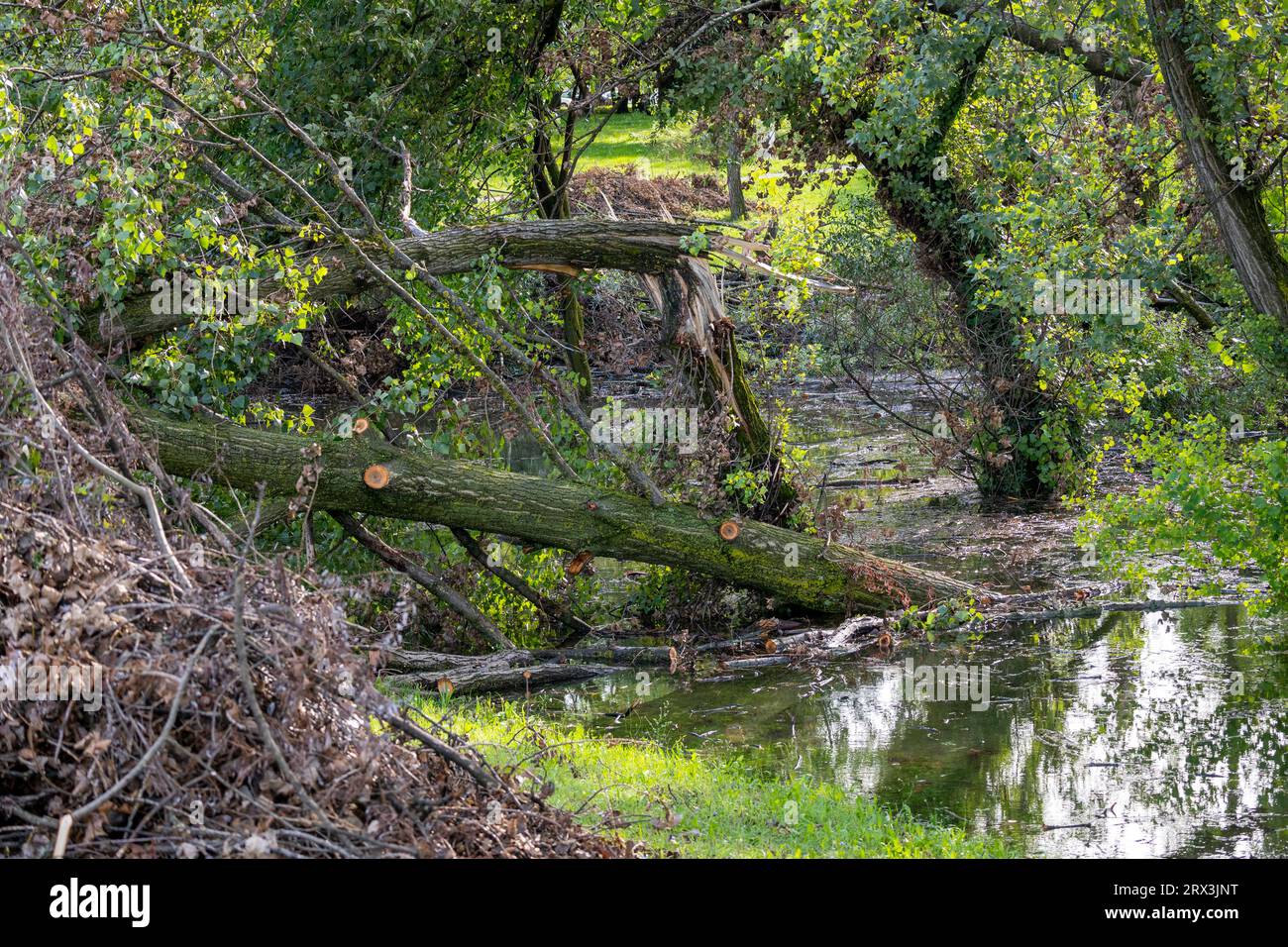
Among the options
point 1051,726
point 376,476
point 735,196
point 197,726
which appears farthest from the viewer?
point 735,196

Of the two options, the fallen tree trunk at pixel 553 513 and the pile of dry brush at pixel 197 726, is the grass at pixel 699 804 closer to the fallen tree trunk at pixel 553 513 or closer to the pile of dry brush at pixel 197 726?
the pile of dry brush at pixel 197 726

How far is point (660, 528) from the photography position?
1088 cm

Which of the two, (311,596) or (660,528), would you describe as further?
(660,528)

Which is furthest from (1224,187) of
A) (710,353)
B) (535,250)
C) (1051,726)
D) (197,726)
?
(197,726)

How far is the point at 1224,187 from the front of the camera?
1018 centimetres

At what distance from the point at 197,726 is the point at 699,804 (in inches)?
124

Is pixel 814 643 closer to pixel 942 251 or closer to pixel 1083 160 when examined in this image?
pixel 1083 160

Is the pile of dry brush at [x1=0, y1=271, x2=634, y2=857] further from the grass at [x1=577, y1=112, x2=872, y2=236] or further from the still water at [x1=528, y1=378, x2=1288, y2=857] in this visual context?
the grass at [x1=577, y1=112, x2=872, y2=236]

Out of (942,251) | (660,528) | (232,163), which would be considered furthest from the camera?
(942,251)

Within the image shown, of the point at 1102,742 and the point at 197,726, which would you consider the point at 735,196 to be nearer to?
the point at 1102,742

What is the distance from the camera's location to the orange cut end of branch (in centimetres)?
1015
